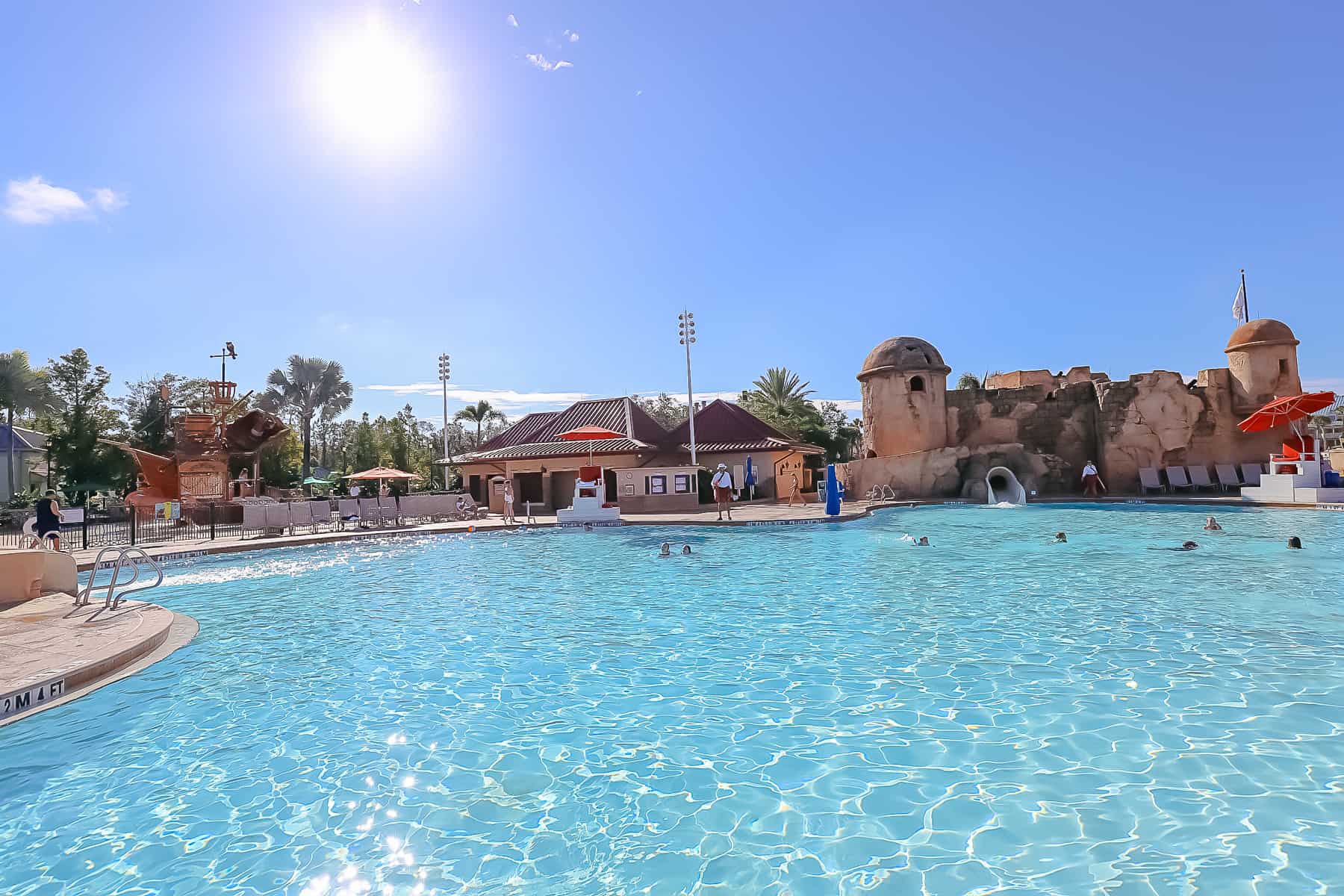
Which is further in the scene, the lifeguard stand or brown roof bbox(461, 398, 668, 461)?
brown roof bbox(461, 398, 668, 461)

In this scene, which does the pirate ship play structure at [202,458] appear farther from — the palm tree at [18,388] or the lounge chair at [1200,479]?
the lounge chair at [1200,479]

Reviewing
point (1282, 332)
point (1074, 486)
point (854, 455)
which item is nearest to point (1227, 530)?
point (1074, 486)

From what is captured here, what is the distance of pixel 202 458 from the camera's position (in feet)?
80.0

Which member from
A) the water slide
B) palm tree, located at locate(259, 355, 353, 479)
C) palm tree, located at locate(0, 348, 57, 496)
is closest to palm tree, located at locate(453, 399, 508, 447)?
palm tree, located at locate(259, 355, 353, 479)

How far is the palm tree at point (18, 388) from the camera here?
105 feet

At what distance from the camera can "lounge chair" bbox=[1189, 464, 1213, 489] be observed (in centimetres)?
2477

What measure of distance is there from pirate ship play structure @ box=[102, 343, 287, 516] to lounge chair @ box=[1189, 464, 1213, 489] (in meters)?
34.7

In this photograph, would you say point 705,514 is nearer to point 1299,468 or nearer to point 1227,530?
point 1227,530

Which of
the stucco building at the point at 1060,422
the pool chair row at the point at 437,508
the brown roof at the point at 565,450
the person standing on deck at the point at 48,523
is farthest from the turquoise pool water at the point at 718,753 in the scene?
the brown roof at the point at 565,450

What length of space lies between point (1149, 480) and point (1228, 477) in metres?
2.35

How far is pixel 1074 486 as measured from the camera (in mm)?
27188

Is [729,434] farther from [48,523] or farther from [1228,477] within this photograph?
[48,523]

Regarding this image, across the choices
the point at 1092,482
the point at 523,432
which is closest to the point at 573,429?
the point at 523,432

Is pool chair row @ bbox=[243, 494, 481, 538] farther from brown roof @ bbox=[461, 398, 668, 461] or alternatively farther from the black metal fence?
brown roof @ bbox=[461, 398, 668, 461]
